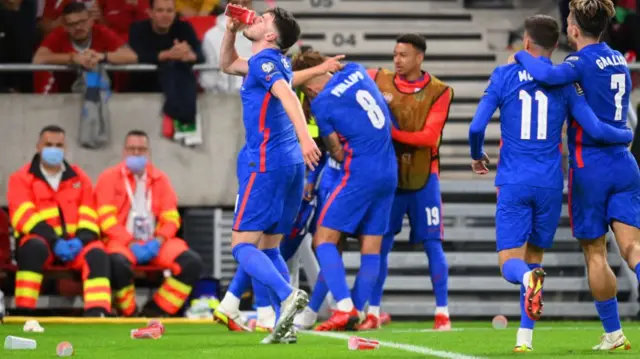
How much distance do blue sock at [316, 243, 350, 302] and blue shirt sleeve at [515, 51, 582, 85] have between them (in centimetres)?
305

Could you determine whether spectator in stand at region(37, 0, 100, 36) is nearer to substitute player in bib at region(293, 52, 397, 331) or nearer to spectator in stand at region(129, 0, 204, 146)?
spectator in stand at region(129, 0, 204, 146)

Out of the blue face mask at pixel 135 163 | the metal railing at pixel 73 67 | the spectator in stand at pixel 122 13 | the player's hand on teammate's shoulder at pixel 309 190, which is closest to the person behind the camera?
the player's hand on teammate's shoulder at pixel 309 190

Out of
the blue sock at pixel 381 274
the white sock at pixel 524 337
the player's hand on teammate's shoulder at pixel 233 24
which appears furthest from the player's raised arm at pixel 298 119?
the blue sock at pixel 381 274

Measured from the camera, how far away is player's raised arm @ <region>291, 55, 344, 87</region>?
10344 mm

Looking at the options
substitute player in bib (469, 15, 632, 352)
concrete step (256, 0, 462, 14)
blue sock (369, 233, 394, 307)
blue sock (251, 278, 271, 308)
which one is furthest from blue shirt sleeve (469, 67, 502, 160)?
concrete step (256, 0, 462, 14)

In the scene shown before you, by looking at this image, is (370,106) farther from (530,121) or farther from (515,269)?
(515,269)

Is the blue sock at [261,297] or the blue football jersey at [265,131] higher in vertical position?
the blue football jersey at [265,131]

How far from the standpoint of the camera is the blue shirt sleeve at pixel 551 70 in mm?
8375

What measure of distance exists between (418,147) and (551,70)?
3.53m

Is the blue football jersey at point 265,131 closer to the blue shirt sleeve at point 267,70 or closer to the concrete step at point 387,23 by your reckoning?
the blue shirt sleeve at point 267,70

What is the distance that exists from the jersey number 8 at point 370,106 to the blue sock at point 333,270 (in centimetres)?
98

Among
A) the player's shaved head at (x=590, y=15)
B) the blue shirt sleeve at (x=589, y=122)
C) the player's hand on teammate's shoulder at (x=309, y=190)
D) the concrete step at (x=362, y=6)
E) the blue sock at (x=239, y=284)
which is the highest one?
the concrete step at (x=362, y=6)

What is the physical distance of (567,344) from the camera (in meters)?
9.16

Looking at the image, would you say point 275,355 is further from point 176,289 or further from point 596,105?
point 176,289
